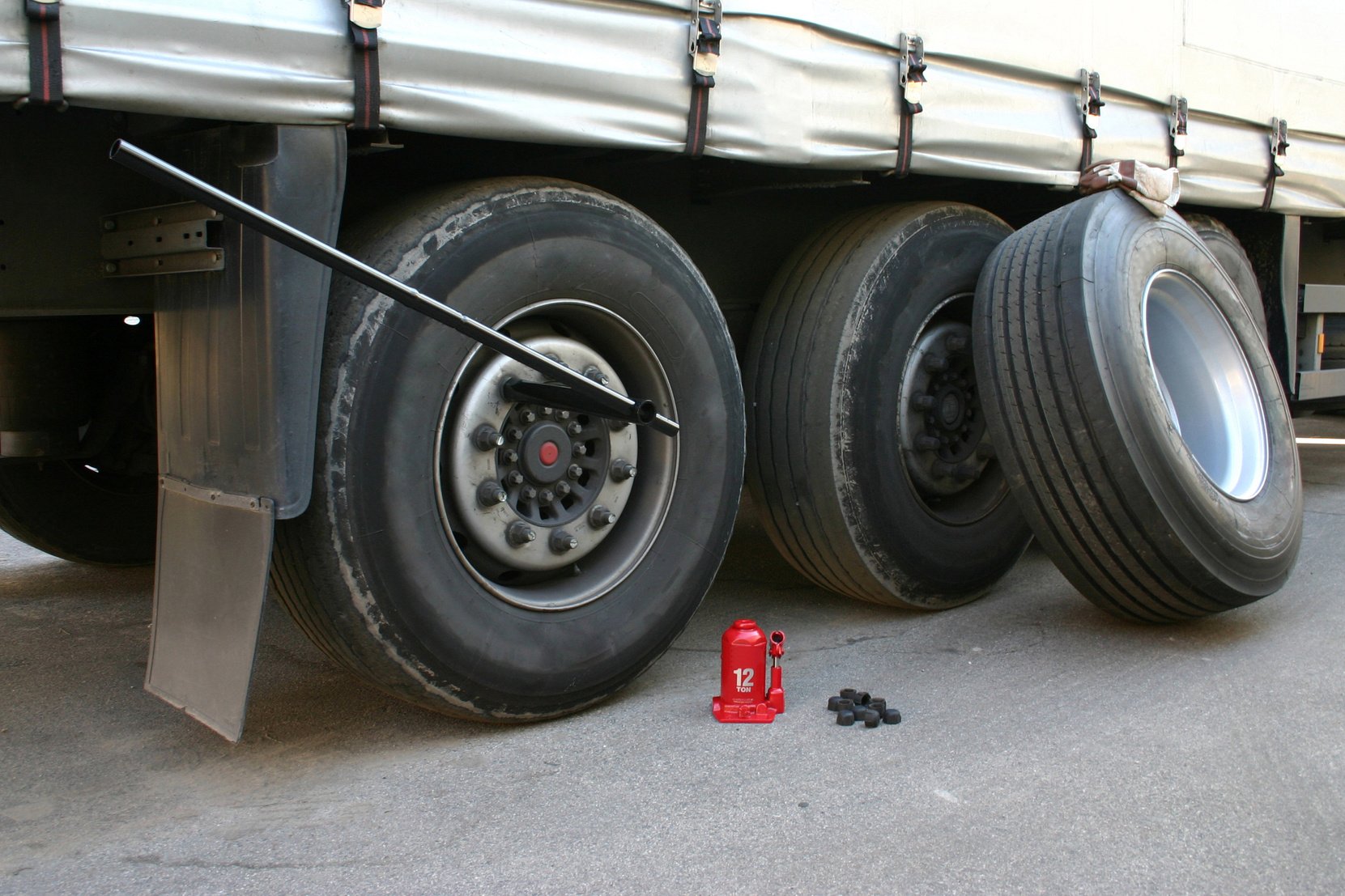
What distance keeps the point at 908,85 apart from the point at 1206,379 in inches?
66.8

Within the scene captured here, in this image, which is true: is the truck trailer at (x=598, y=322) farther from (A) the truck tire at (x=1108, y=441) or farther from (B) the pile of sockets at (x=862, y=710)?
(B) the pile of sockets at (x=862, y=710)

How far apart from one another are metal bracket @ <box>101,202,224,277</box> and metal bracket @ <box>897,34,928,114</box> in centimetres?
217

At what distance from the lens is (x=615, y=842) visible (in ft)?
8.30

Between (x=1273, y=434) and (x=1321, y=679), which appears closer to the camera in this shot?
(x=1321, y=679)

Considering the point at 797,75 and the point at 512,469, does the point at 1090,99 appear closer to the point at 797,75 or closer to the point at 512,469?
the point at 797,75

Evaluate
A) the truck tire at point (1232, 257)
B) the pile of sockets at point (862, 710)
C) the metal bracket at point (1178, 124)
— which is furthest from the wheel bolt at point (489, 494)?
the truck tire at point (1232, 257)

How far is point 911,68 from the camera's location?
12.7 ft

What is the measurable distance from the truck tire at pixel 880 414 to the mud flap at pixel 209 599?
1.84m

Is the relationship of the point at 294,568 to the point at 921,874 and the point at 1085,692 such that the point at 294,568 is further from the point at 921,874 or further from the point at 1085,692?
the point at 1085,692

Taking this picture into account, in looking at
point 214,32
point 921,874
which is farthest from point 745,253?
point 921,874

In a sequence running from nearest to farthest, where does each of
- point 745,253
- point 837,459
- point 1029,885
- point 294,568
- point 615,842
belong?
point 1029,885 → point 615,842 → point 294,568 → point 837,459 → point 745,253

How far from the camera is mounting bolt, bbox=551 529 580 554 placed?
10.5 ft

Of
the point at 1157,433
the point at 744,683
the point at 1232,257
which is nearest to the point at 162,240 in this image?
the point at 744,683

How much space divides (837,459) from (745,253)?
874 millimetres
